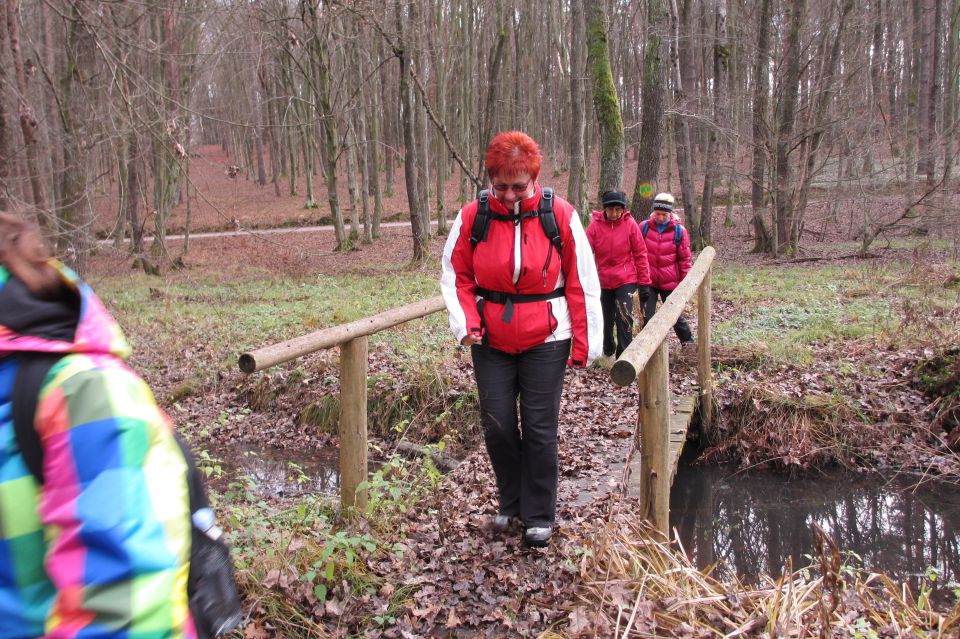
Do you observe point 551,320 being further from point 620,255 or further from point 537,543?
point 620,255

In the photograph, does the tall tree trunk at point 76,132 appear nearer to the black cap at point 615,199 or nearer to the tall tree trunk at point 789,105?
the black cap at point 615,199

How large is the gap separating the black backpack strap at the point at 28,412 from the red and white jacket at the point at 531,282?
2317mm

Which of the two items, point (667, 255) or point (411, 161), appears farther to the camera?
point (411, 161)

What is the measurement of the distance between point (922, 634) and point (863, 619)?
23 centimetres

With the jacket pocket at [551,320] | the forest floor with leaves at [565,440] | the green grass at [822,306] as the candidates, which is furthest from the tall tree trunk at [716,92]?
the jacket pocket at [551,320]

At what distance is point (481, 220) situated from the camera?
11.7 feet

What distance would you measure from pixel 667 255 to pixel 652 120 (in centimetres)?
378

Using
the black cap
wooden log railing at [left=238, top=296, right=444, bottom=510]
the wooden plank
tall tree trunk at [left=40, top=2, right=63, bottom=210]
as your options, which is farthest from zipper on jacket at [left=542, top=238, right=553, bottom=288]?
tall tree trunk at [left=40, top=2, right=63, bottom=210]

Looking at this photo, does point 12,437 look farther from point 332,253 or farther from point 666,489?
point 332,253

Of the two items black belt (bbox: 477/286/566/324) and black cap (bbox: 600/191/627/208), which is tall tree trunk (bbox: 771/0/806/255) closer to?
black cap (bbox: 600/191/627/208)

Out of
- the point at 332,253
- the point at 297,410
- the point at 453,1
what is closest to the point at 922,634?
the point at 297,410

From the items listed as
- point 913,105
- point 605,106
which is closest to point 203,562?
point 605,106

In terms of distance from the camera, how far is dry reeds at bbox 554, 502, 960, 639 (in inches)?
118

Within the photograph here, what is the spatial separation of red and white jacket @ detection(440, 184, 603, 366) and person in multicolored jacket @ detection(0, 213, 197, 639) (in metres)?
Answer: 2.24
